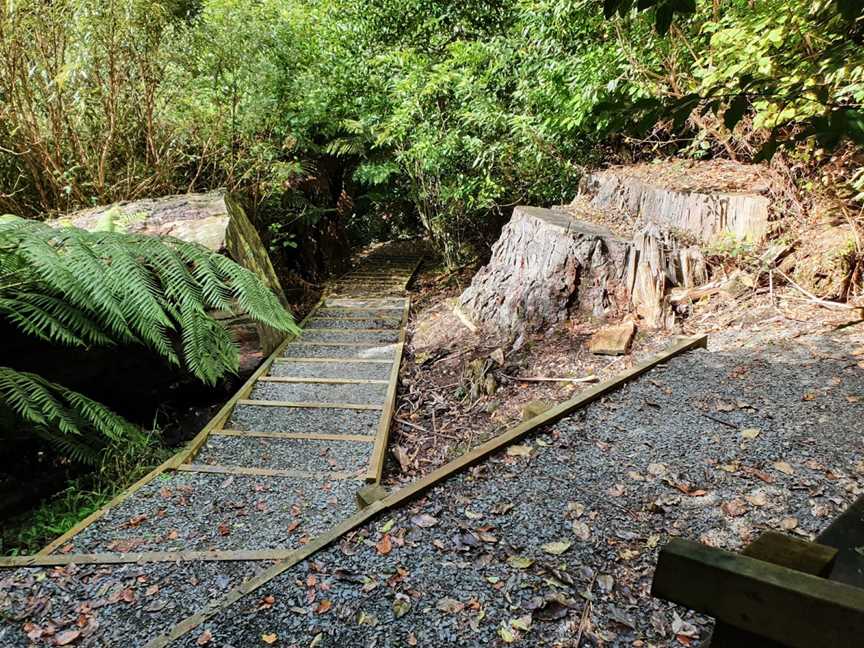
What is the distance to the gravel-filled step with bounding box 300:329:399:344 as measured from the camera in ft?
16.3

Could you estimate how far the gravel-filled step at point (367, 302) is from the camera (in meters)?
6.19

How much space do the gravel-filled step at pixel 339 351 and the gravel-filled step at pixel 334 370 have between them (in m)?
0.18

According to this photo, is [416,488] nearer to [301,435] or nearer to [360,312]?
[301,435]

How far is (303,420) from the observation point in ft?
11.0

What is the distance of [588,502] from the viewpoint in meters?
1.90

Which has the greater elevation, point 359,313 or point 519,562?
point 519,562

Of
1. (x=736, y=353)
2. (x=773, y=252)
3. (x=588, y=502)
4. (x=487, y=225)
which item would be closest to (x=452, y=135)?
(x=487, y=225)

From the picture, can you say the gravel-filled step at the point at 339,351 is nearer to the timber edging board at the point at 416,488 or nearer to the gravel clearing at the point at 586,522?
the timber edging board at the point at 416,488

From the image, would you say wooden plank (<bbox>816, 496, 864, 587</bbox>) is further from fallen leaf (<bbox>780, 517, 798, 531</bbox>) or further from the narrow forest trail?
the narrow forest trail

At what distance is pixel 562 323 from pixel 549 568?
2427mm

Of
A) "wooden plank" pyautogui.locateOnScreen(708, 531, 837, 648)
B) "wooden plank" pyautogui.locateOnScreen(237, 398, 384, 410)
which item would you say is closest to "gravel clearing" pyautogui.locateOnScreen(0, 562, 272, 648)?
"wooden plank" pyautogui.locateOnScreen(237, 398, 384, 410)

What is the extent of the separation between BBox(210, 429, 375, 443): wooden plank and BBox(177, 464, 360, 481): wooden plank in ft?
1.11

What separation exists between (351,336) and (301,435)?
2.06m

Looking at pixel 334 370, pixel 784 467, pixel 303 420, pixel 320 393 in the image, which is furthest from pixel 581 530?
pixel 334 370
